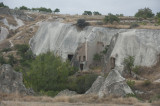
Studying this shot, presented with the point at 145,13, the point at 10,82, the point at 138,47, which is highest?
the point at 145,13

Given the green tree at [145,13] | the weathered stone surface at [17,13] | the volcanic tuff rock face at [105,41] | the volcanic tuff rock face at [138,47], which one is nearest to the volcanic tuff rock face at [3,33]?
the weathered stone surface at [17,13]

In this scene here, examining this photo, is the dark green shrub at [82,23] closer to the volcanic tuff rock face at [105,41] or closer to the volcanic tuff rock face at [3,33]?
the volcanic tuff rock face at [105,41]

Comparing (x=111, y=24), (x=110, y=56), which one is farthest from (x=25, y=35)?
(x=110, y=56)

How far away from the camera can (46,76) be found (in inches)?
1331

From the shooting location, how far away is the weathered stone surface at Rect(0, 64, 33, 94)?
69.2 feet

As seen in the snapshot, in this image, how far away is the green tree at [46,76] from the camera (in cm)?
A: 3306

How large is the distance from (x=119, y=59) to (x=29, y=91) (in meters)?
20.9

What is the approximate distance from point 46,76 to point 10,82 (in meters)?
12.0

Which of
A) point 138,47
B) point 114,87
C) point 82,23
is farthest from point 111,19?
point 114,87

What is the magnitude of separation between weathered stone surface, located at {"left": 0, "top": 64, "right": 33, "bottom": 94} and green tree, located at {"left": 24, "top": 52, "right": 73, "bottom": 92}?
9406mm

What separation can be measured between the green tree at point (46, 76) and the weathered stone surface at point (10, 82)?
370 inches

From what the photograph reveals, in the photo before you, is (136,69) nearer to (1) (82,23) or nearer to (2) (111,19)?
(2) (111,19)

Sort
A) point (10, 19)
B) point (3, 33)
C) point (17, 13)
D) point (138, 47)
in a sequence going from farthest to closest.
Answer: point (17, 13) < point (10, 19) < point (3, 33) < point (138, 47)

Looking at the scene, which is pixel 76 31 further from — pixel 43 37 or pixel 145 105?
pixel 145 105
